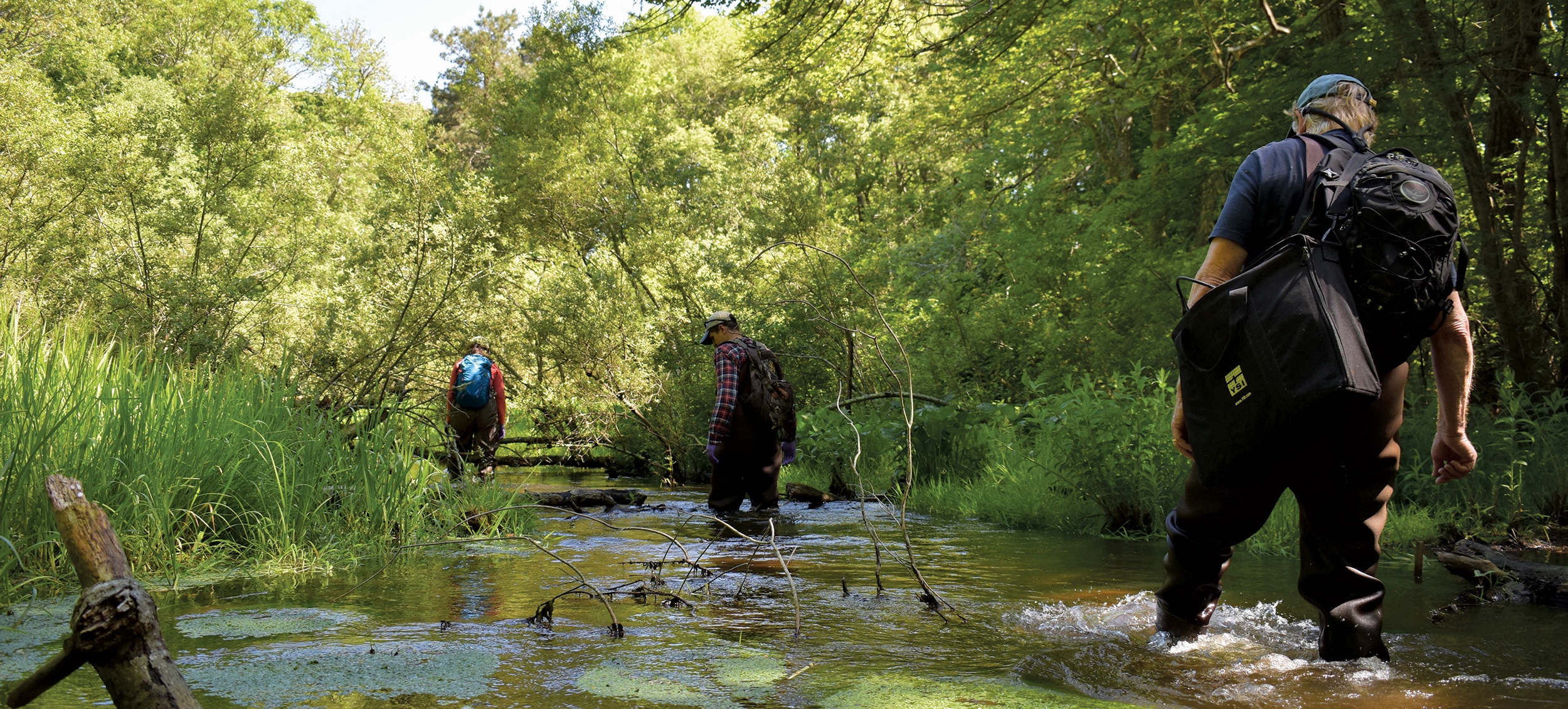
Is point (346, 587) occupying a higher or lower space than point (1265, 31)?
lower

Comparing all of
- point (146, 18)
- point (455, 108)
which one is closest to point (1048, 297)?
point (146, 18)

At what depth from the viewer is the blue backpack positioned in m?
11.8

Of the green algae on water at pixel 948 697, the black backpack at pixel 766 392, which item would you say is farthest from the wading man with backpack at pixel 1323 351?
the black backpack at pixel 766 392

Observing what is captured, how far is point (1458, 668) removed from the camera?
3434 mm

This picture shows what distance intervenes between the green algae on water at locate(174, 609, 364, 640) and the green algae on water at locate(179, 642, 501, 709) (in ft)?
0.97

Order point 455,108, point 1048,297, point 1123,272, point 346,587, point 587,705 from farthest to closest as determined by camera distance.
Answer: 1. point 455,108
2. point 1048,297
3. point 1123,272
4. point 346,587
5. point 587,705

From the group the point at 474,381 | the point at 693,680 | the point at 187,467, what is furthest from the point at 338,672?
the point at 474,381

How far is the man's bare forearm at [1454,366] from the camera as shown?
3.37m

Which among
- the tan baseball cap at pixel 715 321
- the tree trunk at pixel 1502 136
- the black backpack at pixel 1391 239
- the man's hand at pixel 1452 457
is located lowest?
the man's hand at pixel 1452 457

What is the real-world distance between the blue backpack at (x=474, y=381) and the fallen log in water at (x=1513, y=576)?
963cm

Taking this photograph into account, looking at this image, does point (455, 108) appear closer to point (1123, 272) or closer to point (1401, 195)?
point (1123, 272)

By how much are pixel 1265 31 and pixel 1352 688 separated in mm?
10155

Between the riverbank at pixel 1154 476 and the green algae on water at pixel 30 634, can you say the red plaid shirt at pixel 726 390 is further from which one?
the green algae on water at pixel 30 634

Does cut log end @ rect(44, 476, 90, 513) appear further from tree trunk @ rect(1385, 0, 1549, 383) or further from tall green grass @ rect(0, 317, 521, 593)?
tree trunk @ rect(1385, 0, 1549, 383)
